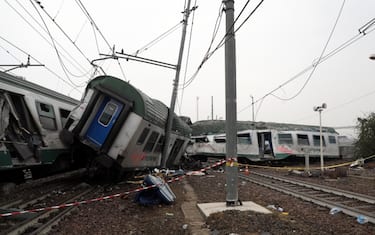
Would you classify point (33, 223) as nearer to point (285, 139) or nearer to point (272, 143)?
point (272, 143)

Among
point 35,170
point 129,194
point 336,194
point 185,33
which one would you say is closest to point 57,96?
point 35,170

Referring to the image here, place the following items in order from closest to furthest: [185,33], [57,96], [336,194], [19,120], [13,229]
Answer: [13,229]
[19,120]
[336,194]
[57,96]
[185,33]

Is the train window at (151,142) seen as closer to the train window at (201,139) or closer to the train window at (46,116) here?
the train window at (46,116)

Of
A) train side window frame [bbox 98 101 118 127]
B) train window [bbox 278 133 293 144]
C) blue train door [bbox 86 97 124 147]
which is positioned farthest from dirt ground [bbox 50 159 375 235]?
train window [bbox 278 133 293 144]

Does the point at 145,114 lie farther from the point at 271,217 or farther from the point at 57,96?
the point at 271,217

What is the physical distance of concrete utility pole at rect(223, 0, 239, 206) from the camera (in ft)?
27.3

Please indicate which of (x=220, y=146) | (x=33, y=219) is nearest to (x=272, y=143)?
(x=220, y=146)

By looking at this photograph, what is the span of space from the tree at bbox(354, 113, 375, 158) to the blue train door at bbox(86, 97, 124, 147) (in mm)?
22742

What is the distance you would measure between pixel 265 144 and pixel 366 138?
7.79 m

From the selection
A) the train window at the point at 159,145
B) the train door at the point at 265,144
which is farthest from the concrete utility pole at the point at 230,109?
the train door at the point at 265,144

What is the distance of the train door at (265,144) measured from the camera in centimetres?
2770

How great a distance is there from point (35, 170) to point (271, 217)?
9244 millimetres

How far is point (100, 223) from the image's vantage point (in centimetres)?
725

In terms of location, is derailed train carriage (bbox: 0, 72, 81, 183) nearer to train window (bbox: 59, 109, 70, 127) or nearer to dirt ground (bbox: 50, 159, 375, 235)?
train window (bbox: 59, 109, 70, 127)
